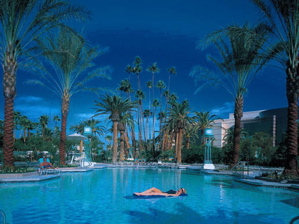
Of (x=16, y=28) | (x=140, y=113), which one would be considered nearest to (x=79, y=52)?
(x=16, y=28)

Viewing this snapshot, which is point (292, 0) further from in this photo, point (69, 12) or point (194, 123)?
point (194, 123)

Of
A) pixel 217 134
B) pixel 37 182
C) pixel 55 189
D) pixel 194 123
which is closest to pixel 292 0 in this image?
pixel 55 189

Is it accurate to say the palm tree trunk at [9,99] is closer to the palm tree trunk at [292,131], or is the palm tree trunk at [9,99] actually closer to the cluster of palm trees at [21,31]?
the cluster of palm trees at [21,31]

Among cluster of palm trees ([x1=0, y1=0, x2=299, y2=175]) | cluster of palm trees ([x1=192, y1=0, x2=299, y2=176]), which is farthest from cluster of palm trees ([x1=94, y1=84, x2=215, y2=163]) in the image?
cluster of palm trees ([x1=192, y1=0, x2=299, y2=176])

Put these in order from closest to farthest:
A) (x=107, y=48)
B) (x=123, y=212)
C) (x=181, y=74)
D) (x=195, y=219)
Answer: (x=195, y=219), (x=123, y=212), (x=107, y=48), (x=181, y=74)

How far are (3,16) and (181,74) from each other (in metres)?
50.2

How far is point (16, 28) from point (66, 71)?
805 centimetres

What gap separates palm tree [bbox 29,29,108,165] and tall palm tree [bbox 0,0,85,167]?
17.4ft

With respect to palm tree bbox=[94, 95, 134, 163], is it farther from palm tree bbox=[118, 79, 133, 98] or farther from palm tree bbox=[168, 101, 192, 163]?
palm tree bbox=[118, 79, 133, 98]

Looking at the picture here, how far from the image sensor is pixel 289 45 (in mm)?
15898

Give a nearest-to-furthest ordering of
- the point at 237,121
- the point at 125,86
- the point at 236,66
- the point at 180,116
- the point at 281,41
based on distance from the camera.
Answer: the point at 281,41 < the point at 236,66 < the point at 237,121 < the point at 180,116 < the point at 125,86

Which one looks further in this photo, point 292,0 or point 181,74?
point 181,74

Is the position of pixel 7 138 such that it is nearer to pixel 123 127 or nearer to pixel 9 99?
pixel 9 99

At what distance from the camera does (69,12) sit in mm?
16781
